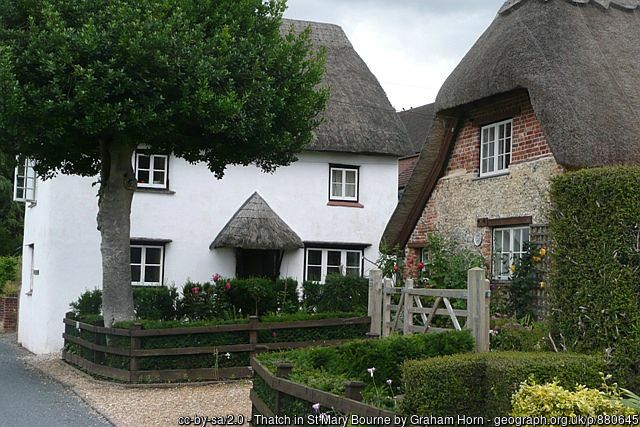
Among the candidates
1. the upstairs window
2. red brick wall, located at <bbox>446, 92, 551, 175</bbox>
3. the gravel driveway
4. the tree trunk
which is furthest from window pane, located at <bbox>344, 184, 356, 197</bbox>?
the gravel driveway

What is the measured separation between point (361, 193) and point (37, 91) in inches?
452

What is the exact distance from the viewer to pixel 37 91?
11.9 metres

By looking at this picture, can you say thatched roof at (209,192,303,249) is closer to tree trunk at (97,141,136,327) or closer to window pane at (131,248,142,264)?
window pane at (131,248,142,264)

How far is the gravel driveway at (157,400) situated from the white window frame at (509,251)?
15.6ft

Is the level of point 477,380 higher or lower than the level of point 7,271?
lower

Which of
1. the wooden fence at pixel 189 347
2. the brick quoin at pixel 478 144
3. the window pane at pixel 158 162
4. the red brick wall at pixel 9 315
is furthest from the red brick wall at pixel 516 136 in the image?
the red brick wall at pixel 9 315

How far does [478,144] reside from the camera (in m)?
15.5

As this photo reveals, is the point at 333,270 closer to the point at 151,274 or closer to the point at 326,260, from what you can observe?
the point at 326,260

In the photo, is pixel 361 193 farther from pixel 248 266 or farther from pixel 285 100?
pixel 285 100

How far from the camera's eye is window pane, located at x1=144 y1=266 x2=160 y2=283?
1997cm

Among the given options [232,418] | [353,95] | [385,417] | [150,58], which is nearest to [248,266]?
[353,95]

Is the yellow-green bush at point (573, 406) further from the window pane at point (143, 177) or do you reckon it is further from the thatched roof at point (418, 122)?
the thatched roof at point (418, 122)

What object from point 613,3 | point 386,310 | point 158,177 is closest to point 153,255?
point 158,177

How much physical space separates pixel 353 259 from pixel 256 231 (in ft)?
10.4
